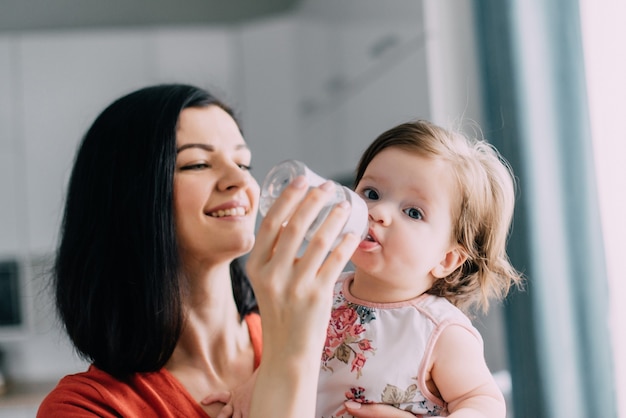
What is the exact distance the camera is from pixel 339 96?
3172 millimetres

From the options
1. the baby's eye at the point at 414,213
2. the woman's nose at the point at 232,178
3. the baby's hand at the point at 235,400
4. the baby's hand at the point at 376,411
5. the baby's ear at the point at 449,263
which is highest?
the woman's nose at the point at 232,178

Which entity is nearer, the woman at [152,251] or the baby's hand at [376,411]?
the baby's hand at [376,411]

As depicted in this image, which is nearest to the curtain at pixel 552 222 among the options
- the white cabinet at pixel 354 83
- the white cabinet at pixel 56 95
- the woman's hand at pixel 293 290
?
the white cabinet at pixel 354 83

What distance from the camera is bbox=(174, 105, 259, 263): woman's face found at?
3.84ft

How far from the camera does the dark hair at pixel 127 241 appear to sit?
3.88ft

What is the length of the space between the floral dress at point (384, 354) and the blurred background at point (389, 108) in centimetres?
63

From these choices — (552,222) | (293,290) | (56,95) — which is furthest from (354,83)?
(293,290)

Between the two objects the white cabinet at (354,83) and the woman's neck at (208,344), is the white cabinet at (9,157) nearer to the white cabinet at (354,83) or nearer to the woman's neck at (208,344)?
the white cabinet at (354,83)

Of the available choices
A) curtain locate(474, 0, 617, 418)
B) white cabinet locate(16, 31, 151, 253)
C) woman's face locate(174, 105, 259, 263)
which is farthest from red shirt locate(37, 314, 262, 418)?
white cabinet locate(16, 31, 151, 253)

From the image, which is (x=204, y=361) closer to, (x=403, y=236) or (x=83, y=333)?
(x=83, y=333)

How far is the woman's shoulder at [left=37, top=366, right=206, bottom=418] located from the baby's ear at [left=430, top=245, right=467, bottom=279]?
46 cm

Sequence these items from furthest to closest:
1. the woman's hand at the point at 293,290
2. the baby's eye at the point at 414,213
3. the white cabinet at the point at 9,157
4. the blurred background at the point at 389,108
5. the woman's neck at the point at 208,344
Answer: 1. the white cabinet at the point at 9,157
2. the blurred background at the point at 389,108
3. the woman's neck at the point at 208,344
4. the baby's eye at the point at 414,213
5. the woman's hand at the point at 293,290

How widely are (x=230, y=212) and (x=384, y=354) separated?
345mm

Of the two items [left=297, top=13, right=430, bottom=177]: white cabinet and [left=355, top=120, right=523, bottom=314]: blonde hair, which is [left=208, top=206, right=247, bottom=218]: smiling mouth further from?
[left=297, top=13, right=430, bottom=177]: white cabinet
